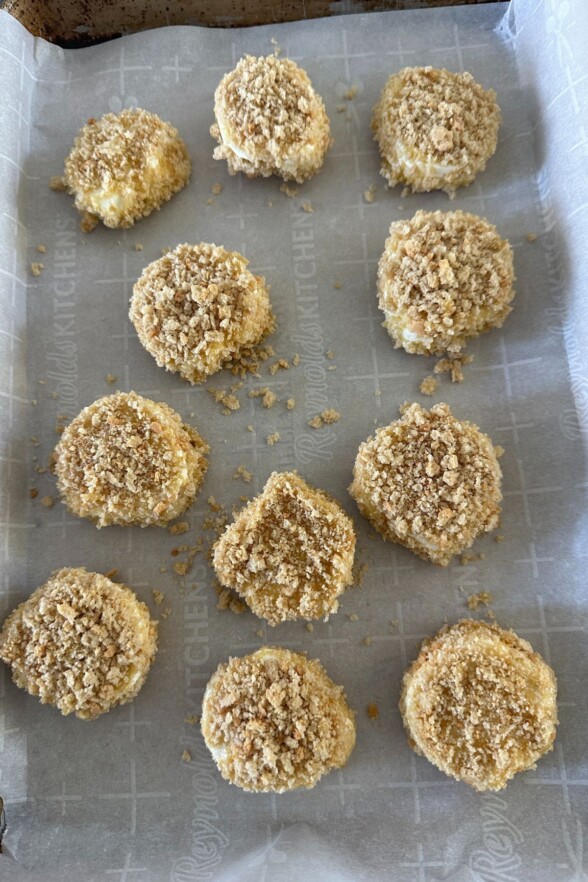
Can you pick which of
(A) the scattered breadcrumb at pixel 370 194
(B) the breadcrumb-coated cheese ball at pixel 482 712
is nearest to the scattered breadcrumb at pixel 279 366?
(A) the scattered breadcrumb at pixel 370 194

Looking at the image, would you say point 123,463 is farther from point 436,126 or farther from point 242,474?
point 436,126

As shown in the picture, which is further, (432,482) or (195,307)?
(195,307)

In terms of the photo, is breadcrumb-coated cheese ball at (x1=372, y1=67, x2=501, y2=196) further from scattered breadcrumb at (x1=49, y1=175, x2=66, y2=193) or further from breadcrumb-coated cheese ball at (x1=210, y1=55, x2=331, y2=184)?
scattered breadcrumb at (x1=49, y1=175, x2=66, y2=193)

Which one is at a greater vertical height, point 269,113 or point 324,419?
point 269,113

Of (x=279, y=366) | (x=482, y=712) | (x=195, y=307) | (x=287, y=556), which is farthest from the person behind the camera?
(x=279, y=366)

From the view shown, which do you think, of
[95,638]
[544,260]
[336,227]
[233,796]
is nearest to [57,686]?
[95,638]

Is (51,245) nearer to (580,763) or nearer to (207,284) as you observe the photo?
(207,284)

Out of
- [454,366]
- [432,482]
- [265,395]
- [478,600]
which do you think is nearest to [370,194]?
[454,366]
